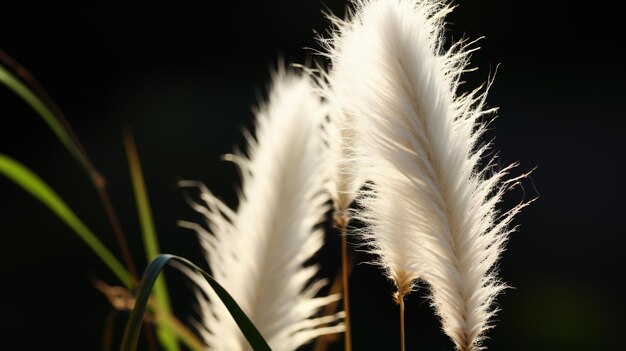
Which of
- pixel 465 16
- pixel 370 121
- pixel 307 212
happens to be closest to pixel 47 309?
pixel 465 16

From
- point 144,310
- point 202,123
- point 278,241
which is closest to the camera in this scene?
point 144,310

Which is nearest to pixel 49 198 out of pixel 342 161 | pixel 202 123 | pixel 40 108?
pixel 40 108

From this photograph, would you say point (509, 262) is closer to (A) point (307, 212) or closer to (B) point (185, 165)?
(B) point (185, 165)

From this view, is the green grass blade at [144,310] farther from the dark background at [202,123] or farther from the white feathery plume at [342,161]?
the dark background at [202,123]

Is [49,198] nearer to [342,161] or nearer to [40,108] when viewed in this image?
[40,108]

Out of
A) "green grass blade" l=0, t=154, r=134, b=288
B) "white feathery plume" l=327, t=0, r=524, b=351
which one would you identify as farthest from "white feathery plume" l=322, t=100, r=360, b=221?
"green grass blade" l=0, t=154, r=134, b=288

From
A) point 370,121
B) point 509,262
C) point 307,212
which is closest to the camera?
point 370,121

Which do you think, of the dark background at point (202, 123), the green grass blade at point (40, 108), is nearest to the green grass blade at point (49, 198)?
the green grass blade at point (40, 108)
